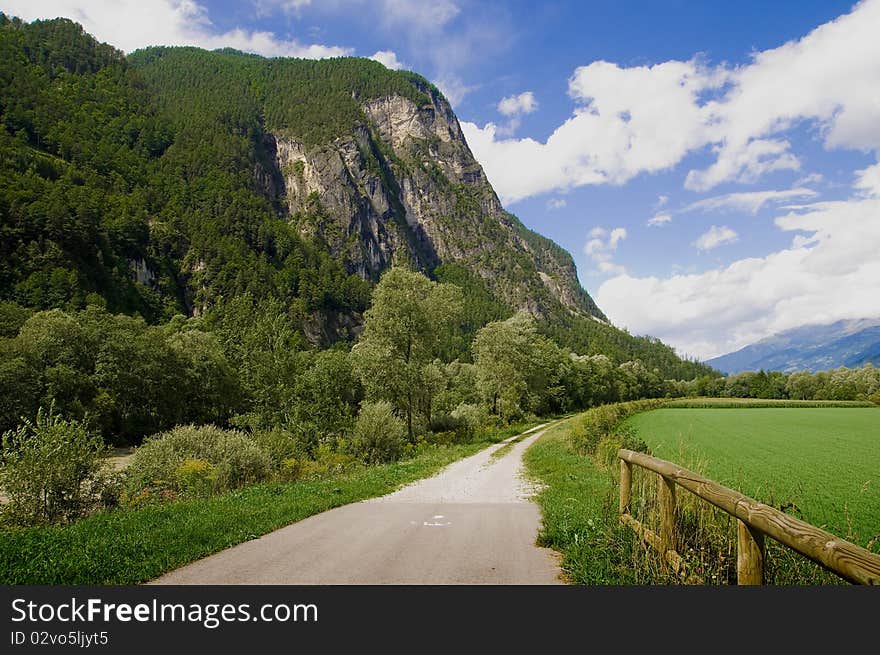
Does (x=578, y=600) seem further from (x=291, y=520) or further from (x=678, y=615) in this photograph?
(x=291, y=520)

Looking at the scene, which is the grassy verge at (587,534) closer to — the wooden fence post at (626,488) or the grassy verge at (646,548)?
the grassy verge at (646,548)

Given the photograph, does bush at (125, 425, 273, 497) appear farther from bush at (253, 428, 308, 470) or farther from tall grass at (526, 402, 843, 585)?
tall grass at (526, 402, 843, 585)

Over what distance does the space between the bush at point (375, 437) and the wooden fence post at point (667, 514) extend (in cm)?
2007

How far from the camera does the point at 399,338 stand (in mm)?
32562

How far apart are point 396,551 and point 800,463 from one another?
102 feet

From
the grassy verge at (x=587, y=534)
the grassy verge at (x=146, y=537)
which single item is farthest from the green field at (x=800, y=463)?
the grassy verge at (x=146, y=537)

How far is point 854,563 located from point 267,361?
48.1 meters

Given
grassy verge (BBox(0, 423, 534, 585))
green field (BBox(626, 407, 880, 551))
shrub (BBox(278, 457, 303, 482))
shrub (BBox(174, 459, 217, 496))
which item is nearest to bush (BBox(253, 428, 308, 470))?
shrub (BBox(278, 457, 303, 482))

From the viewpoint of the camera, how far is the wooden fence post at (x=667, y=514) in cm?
562

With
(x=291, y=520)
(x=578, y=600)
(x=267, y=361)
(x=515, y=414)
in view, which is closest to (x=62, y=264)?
(x=267, y=361)

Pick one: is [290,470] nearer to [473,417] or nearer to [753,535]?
[753,535]

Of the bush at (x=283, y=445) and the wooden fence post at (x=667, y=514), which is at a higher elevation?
the wooden fence post at (x=667, y=514)

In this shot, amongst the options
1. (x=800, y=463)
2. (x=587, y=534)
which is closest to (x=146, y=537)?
(x=587, y=534)

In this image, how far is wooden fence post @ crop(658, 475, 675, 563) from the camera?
562cm
